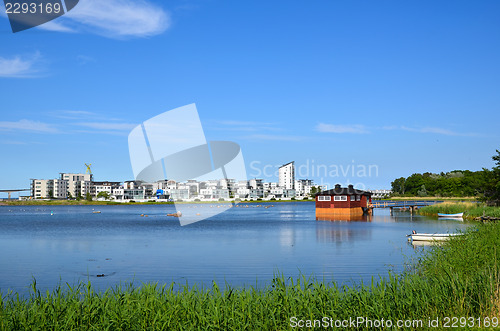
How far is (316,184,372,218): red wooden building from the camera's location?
7500 centimetres

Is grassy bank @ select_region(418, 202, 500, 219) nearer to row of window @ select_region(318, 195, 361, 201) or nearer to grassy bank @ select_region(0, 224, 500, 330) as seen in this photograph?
row of window @ select_region(318, 195, 361, 201)

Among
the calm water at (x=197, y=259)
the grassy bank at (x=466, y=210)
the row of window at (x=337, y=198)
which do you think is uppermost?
the row of window at (x=337, y=198)

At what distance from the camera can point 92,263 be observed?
29.5 m

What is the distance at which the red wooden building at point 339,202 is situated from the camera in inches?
2953

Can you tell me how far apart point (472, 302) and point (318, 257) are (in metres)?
19.4

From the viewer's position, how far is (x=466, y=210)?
67.9 metres

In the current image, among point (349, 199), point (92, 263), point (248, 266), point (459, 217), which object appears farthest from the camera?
point (349, 199)

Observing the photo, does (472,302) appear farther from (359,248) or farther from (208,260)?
(359,248)

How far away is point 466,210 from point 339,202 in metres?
18.9

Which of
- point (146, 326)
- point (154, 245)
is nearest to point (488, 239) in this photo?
point (146, 326)

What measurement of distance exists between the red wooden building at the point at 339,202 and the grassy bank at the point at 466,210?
12967 mm

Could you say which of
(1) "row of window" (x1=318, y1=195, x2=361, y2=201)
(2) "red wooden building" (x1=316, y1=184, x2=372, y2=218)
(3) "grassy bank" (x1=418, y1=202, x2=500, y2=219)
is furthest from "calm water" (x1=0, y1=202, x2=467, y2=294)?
(1) "row of window" (x1=318, y1=195, x2=361, y2=201)

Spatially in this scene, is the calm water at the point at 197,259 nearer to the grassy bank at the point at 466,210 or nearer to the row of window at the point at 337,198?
the grassy bank at the point at 466,210

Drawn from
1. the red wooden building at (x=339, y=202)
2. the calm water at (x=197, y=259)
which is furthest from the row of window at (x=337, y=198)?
the calm water at (x=197, y=259)
